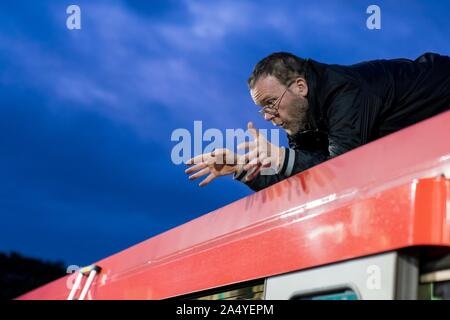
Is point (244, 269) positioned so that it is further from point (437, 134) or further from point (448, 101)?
point (448, 101)

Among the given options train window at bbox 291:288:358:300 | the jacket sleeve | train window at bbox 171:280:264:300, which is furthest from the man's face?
train window at bbox 291:288:358:300

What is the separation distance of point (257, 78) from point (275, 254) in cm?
111

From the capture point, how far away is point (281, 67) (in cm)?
297

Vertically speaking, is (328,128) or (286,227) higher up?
(328,128)

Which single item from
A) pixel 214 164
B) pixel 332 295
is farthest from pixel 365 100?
pixel 332 295

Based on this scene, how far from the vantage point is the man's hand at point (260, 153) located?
2.48m

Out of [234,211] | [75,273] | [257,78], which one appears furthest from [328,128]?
[75,273]

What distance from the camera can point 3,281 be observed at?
19844mm

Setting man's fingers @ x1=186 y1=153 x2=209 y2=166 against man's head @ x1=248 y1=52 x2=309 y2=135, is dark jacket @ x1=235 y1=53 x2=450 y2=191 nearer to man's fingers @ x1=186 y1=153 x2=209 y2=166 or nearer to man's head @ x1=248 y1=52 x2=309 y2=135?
man's head @ x1=248 y1=52 x2=309 y2=135

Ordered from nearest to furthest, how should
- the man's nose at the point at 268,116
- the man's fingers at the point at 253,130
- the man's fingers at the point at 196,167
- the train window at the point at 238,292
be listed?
1. the train window at the point at 238,292
2. the man's fingers at the point at 253,130
3. the man's fingers at the point at 196,167
4. the man's nose at the point at 268,116

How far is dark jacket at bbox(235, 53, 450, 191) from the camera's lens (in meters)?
2.69

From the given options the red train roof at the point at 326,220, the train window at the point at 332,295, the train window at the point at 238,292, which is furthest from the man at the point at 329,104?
the train window at the point at 332,295

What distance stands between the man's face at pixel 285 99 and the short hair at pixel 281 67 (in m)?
0.02

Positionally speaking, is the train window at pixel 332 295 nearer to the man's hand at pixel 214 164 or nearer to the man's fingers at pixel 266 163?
the man's fingers at pixel 266 163
